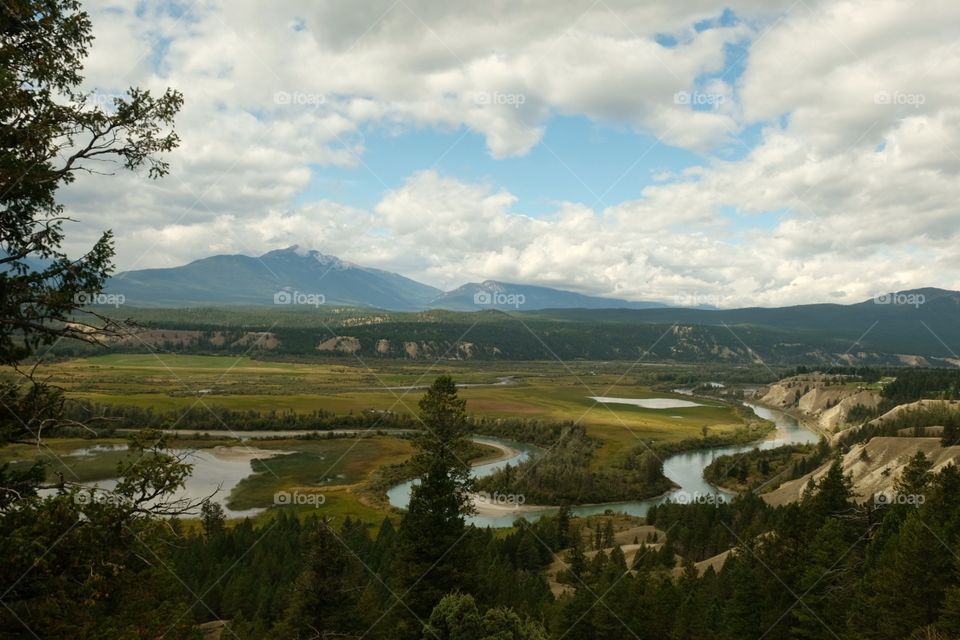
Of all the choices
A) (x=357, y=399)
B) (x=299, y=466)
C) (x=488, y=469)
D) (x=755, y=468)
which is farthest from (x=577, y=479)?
(x=357, y=399)

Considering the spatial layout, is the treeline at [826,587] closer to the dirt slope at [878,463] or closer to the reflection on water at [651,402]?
the dirt slope at [878,463]

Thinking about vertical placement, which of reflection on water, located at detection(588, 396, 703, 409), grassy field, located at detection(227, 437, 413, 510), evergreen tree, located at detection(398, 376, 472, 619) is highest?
evergreen tree, located at detection(398, 376, 472, 619)

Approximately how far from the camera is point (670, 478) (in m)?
98.7

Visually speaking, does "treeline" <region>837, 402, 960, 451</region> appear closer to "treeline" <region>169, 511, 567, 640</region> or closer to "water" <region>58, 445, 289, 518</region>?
"treeline" <region>169, 511, 567, 640</region>

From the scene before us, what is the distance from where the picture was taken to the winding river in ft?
257

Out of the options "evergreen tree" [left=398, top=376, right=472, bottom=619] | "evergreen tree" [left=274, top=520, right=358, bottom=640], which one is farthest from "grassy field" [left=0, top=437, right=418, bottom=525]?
"evergreen tree" [left=398, top=376, right=472, bottom=619]

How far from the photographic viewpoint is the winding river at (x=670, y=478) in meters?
78.4

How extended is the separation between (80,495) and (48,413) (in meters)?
2.02

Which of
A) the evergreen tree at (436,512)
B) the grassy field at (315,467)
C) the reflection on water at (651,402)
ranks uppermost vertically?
the evergreen tree at (436,512)

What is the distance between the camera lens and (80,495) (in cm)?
754

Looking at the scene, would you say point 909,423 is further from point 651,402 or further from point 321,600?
point 321,600

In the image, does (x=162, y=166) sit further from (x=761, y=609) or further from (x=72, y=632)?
(x=761, y=609)

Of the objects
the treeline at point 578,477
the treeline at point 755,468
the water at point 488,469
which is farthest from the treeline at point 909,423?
the water at point 488,469

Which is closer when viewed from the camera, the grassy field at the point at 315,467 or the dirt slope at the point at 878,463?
the dirt slope at the point at 878,463
